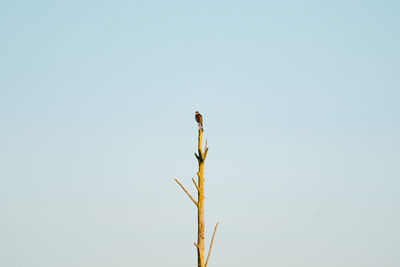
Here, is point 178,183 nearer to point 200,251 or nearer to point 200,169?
point 200,169

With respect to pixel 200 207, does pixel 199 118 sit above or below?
above

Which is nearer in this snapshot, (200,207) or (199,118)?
(200,207)

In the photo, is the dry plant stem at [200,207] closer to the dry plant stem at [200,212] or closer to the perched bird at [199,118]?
the dry plant stem at [200,212]

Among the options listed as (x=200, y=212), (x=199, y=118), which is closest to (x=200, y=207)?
(x=200, y=212)

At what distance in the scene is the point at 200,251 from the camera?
1905 cm

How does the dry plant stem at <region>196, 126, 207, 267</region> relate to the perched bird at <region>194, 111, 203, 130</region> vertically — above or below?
below

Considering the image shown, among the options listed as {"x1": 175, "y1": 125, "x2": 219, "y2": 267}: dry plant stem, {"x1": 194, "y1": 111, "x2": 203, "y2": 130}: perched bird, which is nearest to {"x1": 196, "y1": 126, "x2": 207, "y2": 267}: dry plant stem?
{"x1": 175, "y1": 125, "x2": 219, "y2": 267}: dry plant stem

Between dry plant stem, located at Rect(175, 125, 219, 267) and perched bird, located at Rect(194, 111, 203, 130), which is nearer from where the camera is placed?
dry plant stem, located at Rect(175, 125, 219, 267)

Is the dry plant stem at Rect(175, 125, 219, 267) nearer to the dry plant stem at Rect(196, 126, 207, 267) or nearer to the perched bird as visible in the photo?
the dry plant stem at Rect(196, 126, 207, 267)

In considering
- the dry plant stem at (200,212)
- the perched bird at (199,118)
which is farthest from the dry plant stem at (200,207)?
the perched bird at (199,118)

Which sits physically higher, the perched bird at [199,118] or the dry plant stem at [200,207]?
the perched bird at [199,118]

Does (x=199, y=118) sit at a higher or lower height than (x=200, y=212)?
higher

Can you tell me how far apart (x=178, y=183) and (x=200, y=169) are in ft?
2.77

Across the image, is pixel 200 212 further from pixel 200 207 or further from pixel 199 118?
pixel 199 118
